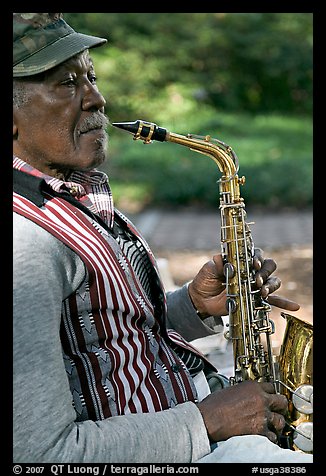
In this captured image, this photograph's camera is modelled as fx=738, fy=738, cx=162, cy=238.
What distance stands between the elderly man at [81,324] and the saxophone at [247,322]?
189 mm

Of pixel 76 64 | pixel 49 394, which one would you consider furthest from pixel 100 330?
pixel 76 64

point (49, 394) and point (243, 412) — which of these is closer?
point (49, 394)

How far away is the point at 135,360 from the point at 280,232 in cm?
871

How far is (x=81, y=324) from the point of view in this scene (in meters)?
2.08

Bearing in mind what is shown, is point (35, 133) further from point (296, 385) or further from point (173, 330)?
point (296, 385)

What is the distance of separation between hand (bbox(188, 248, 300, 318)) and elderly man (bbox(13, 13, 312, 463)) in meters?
0.37

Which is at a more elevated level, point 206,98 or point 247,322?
point 206,98

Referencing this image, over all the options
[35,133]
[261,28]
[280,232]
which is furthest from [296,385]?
[261,28]

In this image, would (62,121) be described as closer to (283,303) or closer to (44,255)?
(44,255)

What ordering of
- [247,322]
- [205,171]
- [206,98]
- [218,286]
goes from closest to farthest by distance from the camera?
[247,322] < [218,286] < [205,171] < [206,98]

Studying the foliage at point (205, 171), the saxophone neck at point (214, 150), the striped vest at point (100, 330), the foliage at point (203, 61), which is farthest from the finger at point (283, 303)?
the foliage at point (203, 61)

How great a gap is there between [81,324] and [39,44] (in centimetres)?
82

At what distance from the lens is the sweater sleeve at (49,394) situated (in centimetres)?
182
